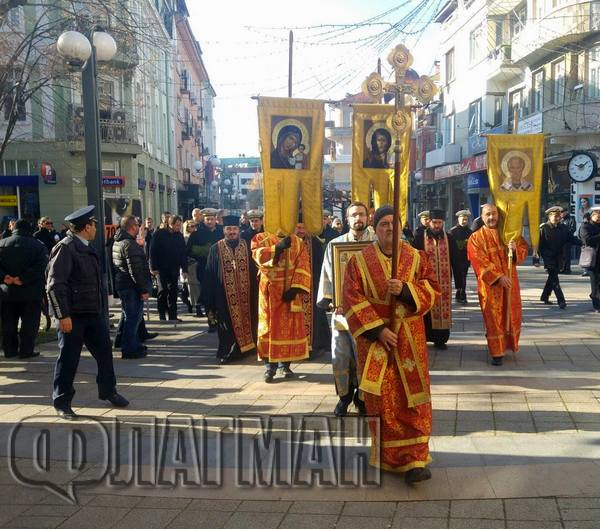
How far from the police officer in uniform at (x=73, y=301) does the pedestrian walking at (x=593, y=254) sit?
8712 mm

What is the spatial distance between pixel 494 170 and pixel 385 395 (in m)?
4.56

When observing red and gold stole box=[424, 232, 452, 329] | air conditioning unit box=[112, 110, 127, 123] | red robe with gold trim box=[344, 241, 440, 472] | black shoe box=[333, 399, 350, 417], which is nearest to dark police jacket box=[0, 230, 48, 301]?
black shoe box=[333, 399, 350, 417]

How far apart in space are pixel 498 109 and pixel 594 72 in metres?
8.17

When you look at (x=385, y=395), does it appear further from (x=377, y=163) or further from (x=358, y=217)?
(x=377, y=163)

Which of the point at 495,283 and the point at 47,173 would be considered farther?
the point at 47,173

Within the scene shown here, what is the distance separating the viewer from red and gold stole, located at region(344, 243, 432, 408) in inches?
A: 165

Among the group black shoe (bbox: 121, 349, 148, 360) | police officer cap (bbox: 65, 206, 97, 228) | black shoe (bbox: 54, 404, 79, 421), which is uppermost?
police officer cap (bbox: 65, 206, 97, 228)

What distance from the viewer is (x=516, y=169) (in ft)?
25.9

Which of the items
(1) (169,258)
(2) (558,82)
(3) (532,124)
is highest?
(2) (558,82)

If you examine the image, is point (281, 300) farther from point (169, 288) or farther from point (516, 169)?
point (169, 288)

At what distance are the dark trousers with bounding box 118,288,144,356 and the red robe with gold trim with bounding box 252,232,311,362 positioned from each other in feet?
6.92

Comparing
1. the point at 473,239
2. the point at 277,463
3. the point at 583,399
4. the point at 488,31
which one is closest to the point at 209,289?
the point at 473,239

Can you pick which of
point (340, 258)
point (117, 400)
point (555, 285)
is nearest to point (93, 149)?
point (117, 400)

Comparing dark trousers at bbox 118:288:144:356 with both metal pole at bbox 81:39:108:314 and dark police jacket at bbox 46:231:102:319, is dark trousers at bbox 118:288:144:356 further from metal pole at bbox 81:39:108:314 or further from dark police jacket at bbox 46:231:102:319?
dark police jacket at bbox 46:231:102:319
